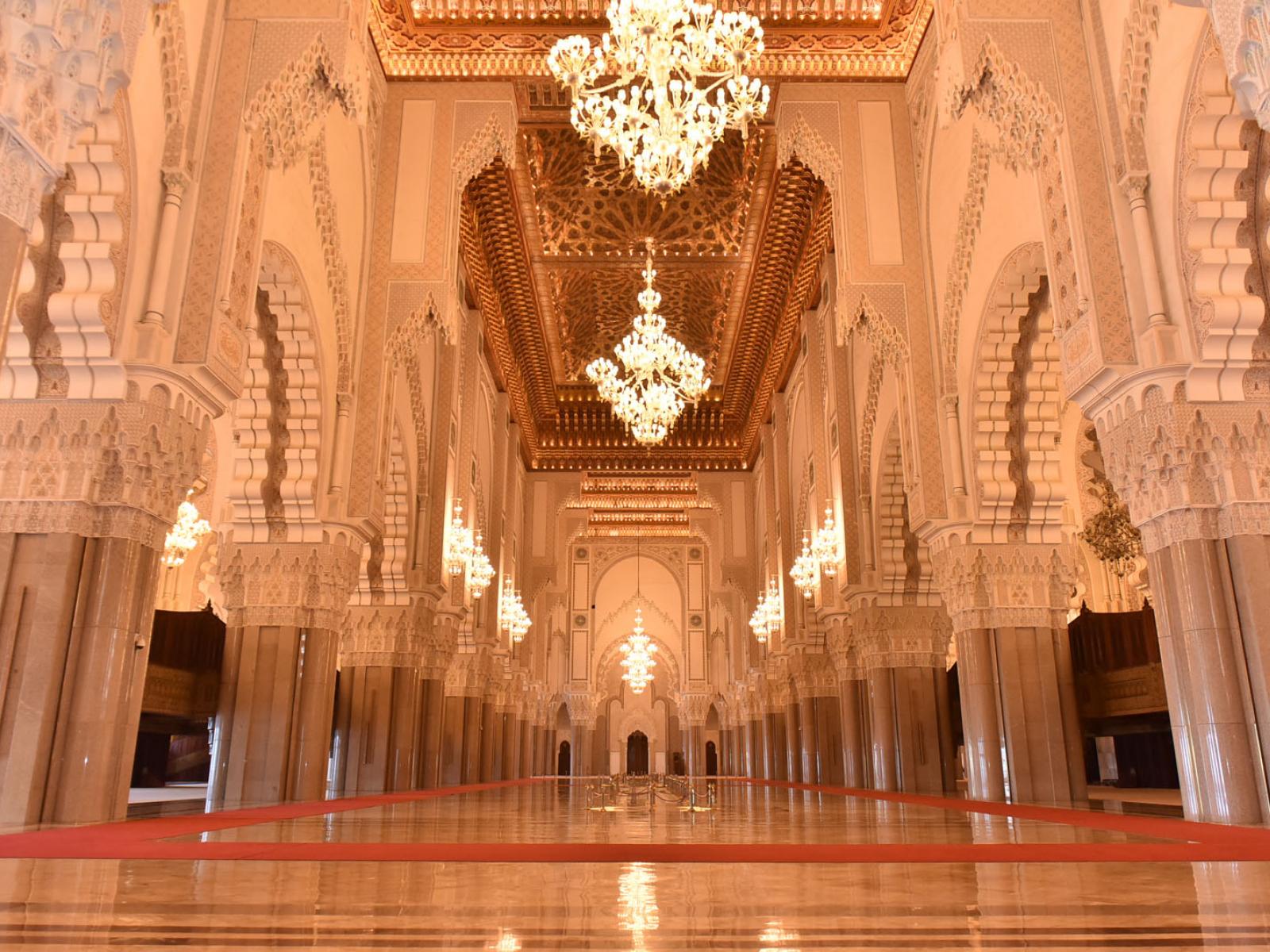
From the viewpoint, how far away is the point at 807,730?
1544 cm

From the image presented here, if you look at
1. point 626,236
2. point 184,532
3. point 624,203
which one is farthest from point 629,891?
point 626,236

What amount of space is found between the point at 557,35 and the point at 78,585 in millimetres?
7477

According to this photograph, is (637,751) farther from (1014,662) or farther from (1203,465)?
(1203,465)

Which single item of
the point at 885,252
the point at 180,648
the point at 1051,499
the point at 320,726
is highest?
the point at 885,252

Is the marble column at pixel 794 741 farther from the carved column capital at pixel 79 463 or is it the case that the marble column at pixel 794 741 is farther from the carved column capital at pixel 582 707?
the carved column capital at pixel 79 463

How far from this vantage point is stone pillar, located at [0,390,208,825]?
209 inches

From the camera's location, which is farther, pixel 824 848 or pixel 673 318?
pixel 673 318

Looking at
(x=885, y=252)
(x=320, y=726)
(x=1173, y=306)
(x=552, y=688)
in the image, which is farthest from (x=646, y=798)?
(x=552, y=688)

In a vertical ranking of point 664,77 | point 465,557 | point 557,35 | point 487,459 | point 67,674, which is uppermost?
point 557,35

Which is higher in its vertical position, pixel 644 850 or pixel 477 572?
pixel 477 572

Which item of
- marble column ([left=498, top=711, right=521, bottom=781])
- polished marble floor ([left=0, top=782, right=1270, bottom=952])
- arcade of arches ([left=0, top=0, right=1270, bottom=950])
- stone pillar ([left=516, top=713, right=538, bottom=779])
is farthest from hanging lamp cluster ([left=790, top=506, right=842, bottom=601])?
stone pillar ([left=516, top=713, right=538, bottom=779])

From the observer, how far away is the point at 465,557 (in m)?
13.5

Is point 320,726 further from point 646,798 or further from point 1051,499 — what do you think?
point 1051,499

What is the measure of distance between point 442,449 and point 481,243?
352 cm
